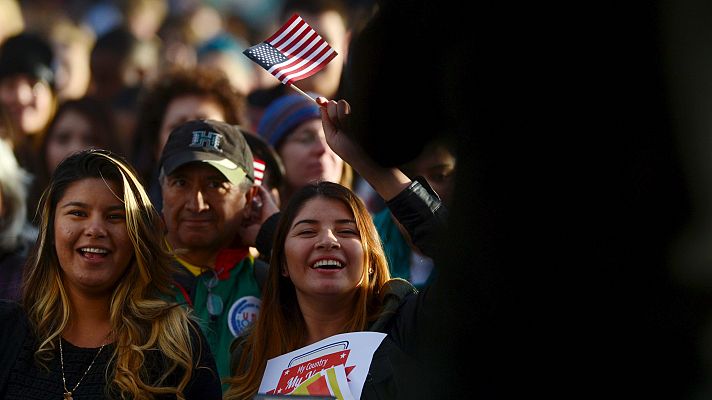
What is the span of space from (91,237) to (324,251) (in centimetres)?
70

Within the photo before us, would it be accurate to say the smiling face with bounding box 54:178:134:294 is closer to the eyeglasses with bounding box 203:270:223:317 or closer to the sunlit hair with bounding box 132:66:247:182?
the eyeglasses with bounding box 203:270:223:317

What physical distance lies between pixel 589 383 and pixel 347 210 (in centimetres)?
181

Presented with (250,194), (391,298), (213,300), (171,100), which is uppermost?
(171,100)

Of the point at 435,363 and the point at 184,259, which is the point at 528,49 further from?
the point at 184,259

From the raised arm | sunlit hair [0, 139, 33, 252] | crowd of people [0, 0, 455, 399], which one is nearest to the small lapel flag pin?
crowd of people [0, 0, 455, 399]

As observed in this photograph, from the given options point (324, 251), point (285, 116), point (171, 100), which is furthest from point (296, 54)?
point (171, 100)

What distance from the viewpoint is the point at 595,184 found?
172 cm

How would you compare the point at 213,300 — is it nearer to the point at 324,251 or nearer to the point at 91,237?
the point at 324,251

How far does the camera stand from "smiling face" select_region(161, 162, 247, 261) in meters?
4.05

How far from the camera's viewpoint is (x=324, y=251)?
3.46 meters

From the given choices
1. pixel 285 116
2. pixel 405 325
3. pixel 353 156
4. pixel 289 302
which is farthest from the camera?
pixel 285 116

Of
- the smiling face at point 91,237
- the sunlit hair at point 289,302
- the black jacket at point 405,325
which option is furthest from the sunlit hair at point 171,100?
the black jacket at point 405,325

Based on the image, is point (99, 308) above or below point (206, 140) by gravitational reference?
below

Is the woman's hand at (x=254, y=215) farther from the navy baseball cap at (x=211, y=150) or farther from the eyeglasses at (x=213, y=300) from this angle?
the eyeglasses at (x=213, y=300)
